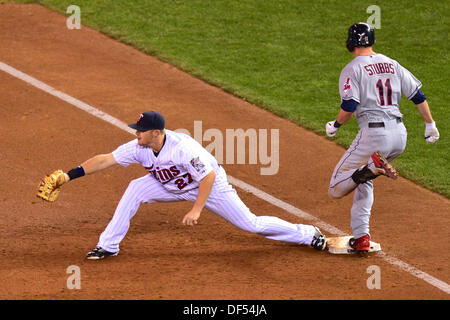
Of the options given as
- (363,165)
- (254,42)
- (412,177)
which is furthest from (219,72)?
(363,165)

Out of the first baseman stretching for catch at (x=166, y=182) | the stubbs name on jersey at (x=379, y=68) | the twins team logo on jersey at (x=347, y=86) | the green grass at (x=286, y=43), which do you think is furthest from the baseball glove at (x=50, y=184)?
the green grass at (x=286, y=43)

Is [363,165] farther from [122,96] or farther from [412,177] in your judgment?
[122,96]

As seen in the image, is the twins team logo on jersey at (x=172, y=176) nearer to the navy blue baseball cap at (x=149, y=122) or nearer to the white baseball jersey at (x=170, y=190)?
the white baseball jersey at (x=170, y=190)

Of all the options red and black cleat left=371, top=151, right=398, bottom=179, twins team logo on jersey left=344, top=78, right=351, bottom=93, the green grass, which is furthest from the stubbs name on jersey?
the green grass

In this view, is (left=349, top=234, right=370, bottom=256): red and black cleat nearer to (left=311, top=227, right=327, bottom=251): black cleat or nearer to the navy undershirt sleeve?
(left=311, top=227, right=327, bottom=251): black cleat

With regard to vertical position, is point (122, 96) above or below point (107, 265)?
above

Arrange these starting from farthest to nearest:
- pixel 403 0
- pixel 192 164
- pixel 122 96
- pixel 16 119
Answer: pixel 403 0, pixel 122 96, pixel 16 119, pixel 192 164

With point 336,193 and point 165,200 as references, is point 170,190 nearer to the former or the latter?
point 165,200
